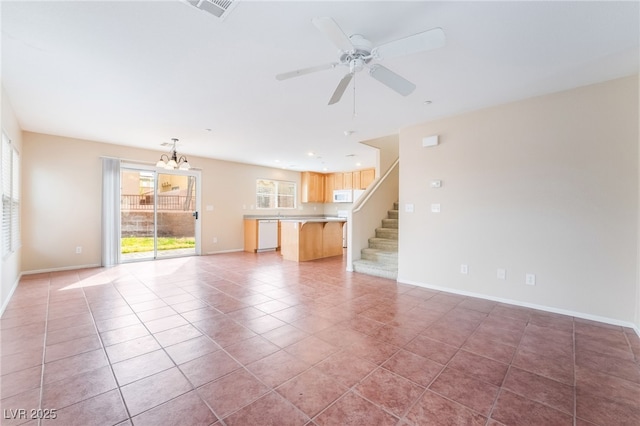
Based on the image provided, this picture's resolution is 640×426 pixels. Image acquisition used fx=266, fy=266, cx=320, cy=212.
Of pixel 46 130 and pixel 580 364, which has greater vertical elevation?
pixel 46 130

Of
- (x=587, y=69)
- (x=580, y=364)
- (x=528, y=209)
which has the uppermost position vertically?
(x=587, y=69)

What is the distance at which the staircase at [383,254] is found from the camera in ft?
15.6

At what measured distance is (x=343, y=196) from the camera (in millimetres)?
9172

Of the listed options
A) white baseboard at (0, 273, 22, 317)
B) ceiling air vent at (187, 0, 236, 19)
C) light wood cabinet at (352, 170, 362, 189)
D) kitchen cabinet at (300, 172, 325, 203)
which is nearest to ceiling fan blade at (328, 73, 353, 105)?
ceiling air vent at (187, 0, 236, 19)

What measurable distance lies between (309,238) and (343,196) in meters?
3.20

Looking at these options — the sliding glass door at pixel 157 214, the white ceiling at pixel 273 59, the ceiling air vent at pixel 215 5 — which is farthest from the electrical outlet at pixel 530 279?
the sliding glass door at pixel 157 214

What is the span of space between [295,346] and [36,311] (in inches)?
122

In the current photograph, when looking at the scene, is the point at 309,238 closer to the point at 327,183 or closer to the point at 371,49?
the point at 327,183

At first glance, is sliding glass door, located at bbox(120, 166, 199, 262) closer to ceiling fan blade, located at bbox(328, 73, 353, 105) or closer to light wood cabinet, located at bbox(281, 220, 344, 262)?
light wood cabinet, located at bbox(281, 220, 344, 262)

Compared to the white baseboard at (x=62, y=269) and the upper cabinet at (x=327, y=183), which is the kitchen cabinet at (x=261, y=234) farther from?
the white baseboard at (x=62, y=269)

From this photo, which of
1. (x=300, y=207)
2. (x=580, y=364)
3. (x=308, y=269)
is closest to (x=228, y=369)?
(x=580, y=364)

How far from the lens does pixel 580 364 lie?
2082 millimetres

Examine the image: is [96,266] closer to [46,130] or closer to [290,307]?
[46,130]

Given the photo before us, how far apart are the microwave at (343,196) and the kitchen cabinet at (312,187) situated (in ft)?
1.87
